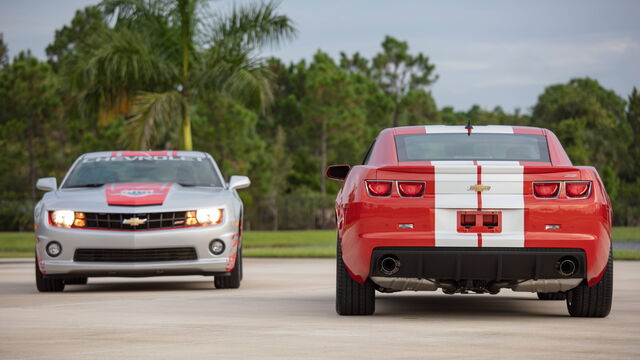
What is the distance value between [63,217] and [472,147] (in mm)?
4718

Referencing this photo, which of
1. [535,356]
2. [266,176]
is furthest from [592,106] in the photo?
[535,356]

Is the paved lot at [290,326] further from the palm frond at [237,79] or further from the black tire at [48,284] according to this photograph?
the palm frond at [237,79]

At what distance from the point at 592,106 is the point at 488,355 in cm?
6239

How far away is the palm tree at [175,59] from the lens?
27500mm

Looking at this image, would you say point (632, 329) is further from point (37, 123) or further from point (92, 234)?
point (37, 123)

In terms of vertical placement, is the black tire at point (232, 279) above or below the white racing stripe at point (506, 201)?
below

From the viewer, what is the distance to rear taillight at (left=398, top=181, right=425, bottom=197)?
836 cm

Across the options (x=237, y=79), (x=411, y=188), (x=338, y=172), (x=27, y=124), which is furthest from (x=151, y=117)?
(x=27, y=124)

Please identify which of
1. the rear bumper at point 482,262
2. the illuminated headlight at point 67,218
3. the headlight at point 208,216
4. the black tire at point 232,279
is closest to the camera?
the rear bumper at point 482,262

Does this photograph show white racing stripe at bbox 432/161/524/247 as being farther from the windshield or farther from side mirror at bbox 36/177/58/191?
side mirror at bbox 36/177/58/191

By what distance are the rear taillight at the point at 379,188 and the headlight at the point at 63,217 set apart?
4441 mm

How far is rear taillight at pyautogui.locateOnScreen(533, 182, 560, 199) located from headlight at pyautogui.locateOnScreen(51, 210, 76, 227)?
5366 millimetres

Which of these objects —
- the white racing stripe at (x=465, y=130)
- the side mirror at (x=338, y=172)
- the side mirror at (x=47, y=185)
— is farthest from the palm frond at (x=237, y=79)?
the white racing stripe at (x=465, y=130)

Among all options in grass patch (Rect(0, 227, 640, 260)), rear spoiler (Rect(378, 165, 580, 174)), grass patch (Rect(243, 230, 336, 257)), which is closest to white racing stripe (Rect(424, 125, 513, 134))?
rear spoiler (Rect(378, 165, 580, 174))
